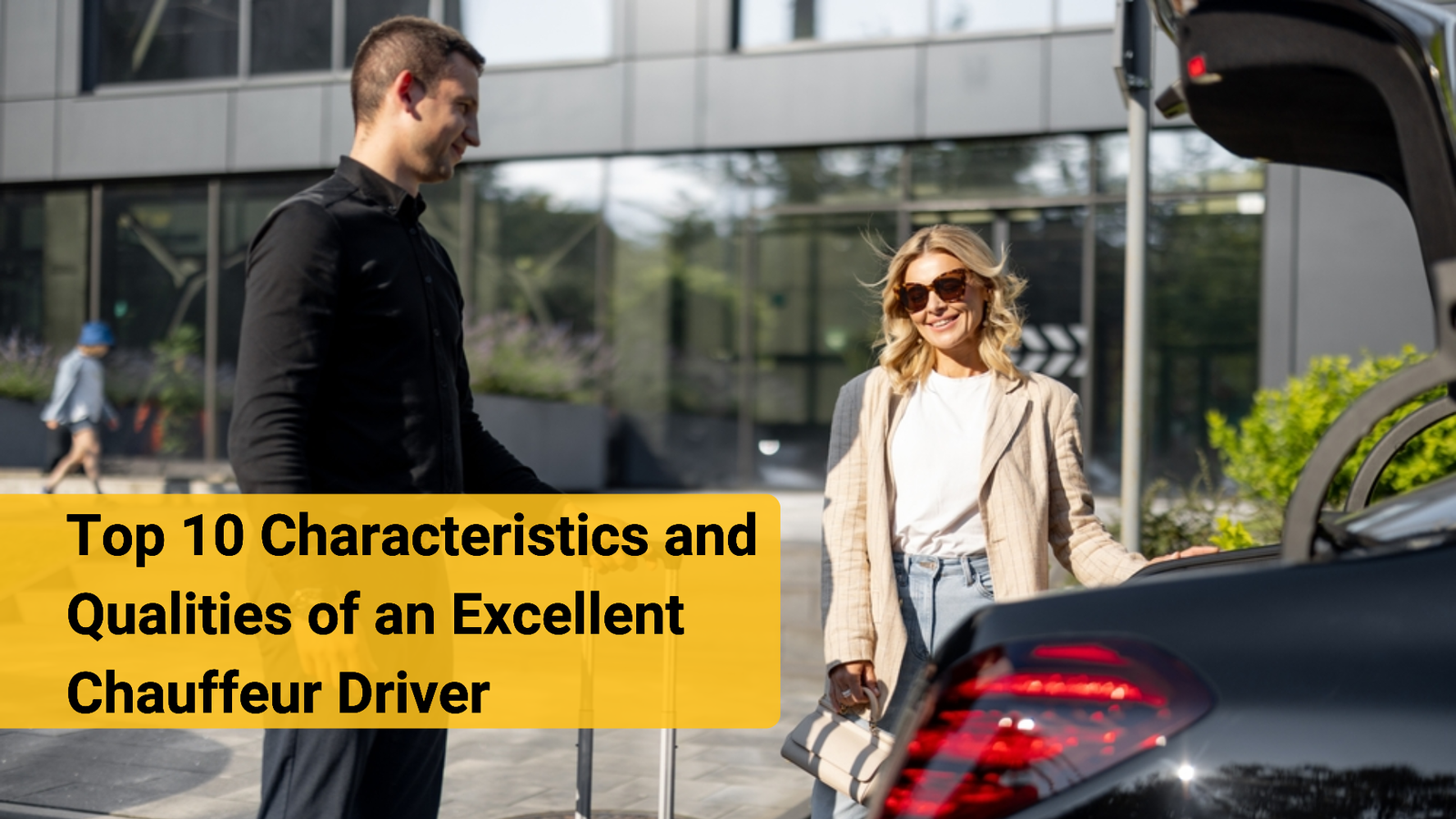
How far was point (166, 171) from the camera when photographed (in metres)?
16.8

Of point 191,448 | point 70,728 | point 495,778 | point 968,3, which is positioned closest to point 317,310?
point 495,778

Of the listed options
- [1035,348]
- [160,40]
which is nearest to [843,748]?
[1035,348]

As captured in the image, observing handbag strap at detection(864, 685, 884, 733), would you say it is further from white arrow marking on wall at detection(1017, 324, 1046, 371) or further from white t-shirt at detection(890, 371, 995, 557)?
white arrow marking on wall at detection(1017, 324, 1046, 371)

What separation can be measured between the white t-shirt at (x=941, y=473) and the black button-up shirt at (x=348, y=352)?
1034mm

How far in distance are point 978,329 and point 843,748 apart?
1052 mm

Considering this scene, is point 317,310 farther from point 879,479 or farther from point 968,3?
point 968,3

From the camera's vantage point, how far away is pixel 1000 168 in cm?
1391

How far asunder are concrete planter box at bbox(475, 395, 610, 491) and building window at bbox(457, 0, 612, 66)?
3824mm

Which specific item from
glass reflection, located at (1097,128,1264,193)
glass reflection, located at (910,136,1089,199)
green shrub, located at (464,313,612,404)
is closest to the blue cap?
green shrub, located at (464,313,612,404)

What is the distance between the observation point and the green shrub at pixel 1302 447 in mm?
6871

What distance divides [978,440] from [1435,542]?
5.68ft

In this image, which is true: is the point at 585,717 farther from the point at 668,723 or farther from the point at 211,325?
the point at 211,325

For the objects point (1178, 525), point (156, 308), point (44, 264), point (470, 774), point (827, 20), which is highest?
point (827, 20)

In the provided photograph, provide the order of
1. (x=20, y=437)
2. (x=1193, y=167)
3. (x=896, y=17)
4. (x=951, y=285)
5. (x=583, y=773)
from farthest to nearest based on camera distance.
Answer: (x=20, y=437), (x=896, y=17), (x=1193, y=167), (x=583, y=773), (x=951, y=285)
